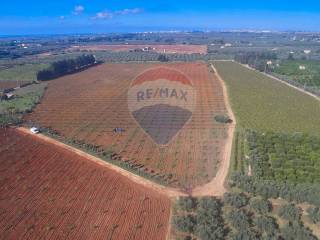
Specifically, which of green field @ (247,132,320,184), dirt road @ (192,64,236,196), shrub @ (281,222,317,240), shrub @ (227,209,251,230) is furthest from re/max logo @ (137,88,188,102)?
shrub @ (281,222,317,240)

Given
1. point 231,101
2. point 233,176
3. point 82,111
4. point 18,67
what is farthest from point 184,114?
point 18,67

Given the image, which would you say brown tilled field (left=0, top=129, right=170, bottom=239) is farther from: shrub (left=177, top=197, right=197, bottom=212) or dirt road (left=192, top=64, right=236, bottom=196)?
dirt road (left=192, top=64, right=236, bottom=196)

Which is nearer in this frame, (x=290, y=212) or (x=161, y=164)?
(x=290, y=212)

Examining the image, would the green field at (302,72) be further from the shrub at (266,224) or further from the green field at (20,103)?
the shrub at (266,224)

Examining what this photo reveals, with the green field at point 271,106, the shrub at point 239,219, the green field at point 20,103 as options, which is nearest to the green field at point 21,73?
the green field at point 20,103

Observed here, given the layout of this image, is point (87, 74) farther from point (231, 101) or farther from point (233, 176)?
point (233, 176)

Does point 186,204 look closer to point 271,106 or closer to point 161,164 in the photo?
point 161,164

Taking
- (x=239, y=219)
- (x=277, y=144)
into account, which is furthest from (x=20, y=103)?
(x=239, y=219)
